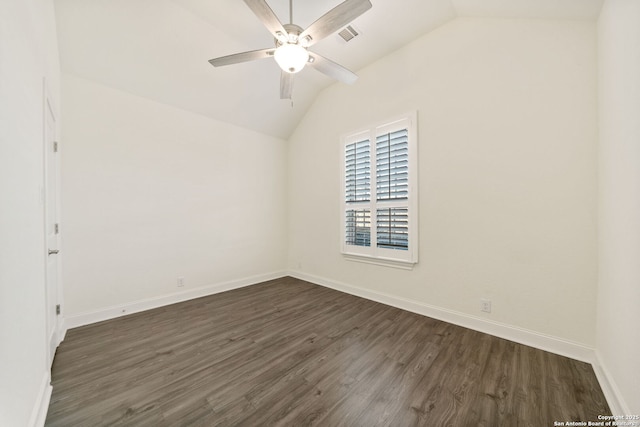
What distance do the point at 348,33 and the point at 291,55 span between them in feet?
4.45

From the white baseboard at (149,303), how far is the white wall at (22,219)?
51.6 inches

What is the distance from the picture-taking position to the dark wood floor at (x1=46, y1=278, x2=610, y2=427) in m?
1.39

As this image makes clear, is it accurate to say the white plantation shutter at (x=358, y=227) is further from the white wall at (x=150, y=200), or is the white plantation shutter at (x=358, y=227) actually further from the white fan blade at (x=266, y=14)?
the white fan blade at (x=266, y=14)

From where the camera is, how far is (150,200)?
9.96ft

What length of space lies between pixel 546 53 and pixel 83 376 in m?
4.62

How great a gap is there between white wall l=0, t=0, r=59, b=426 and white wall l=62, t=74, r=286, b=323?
1.32m

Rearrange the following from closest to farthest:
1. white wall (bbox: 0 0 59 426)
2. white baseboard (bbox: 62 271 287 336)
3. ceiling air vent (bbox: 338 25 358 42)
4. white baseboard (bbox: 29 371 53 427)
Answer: white wall (bbox: 0 0 59 426) < white baseboard (bbox: 29 371 53 427) < white baseboard (bbox: 62 271 287 336) < ceiling air vent (bbox: 338 25 358 42)

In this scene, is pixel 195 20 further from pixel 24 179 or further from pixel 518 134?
pixel 518 134

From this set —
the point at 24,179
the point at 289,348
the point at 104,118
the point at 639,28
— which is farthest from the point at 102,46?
the point at 639,28

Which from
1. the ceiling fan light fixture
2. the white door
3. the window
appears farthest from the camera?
the window

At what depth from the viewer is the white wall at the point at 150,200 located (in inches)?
100

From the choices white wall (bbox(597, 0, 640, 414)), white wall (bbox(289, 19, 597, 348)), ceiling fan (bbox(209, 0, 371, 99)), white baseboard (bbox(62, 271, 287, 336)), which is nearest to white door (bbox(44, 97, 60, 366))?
white baseboard (bbox(62, 271, 287, 336))

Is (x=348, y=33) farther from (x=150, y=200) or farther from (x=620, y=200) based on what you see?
(x=150, y=200)

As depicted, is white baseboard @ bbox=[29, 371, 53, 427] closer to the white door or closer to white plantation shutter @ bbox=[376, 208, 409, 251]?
the white door
